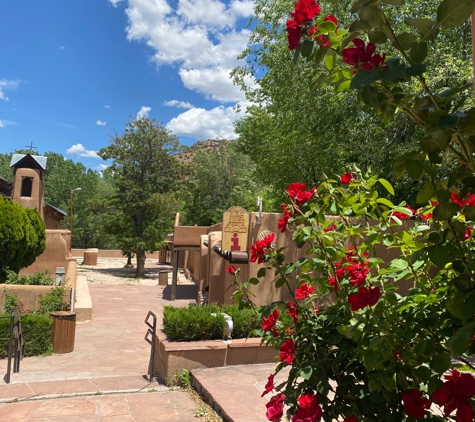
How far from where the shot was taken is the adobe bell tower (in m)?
20.9

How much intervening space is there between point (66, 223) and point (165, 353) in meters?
45.3

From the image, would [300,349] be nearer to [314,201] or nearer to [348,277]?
[348,277]

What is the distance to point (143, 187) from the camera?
82.9 ft

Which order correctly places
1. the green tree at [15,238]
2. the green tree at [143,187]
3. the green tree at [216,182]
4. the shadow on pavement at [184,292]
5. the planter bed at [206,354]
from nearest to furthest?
the planter bed at [206,354]
the green tree at [15,238]
the shadow on pavement at [184,292]
the green tree at [143,187]
the green tree at [216,182]

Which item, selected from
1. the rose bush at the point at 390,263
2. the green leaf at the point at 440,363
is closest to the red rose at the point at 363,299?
the rose bush at the point at 390,263

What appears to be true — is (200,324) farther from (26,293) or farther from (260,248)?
(26,293)

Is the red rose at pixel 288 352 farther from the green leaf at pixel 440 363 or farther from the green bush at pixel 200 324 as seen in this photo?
the green bush at pixel 200 324

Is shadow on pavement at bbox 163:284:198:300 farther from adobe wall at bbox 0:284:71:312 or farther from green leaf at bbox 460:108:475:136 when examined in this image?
green leaf at bbox 460:108:475:136

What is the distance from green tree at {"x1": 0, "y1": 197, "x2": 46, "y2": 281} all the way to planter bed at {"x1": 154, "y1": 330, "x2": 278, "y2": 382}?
1041 centimetres

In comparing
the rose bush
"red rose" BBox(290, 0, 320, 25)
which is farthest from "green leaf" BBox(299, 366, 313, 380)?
"red rose" BBox(290, 0, 320, 25)

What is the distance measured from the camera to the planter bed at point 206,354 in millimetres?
5234

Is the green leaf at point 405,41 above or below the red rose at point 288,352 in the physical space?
above

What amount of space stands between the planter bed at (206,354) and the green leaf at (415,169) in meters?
4.27

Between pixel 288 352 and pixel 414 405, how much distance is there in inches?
28.3
